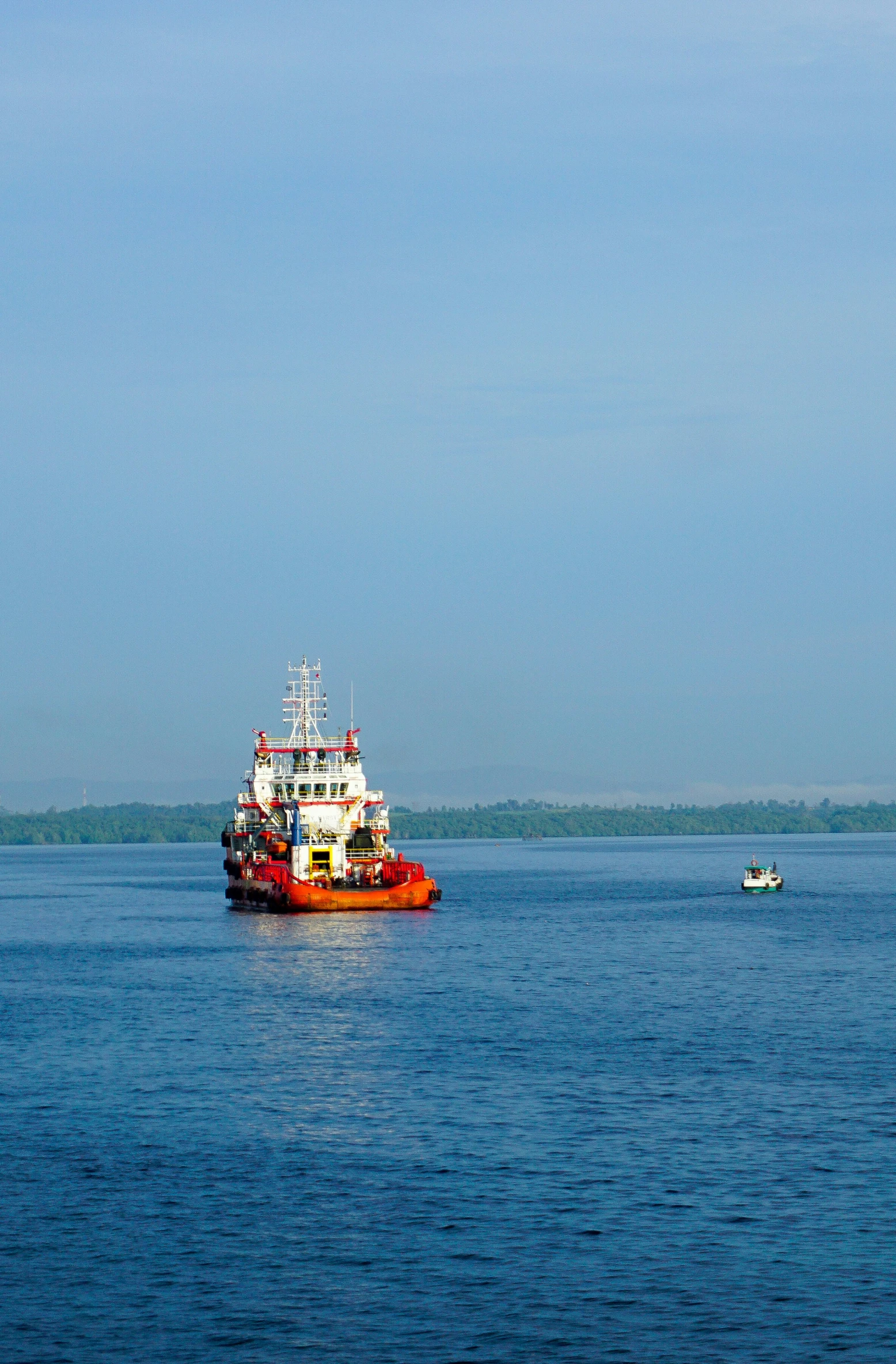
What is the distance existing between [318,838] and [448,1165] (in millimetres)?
68217

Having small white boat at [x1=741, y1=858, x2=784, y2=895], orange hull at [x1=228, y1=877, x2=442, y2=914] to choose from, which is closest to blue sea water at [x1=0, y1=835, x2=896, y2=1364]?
orange hull at [x1=228, y1=877, x2=442, y2=914]

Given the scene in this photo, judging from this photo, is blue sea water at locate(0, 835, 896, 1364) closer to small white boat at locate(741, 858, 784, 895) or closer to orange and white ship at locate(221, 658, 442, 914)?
orange and white ship at locate(221, 658, 442, 914)

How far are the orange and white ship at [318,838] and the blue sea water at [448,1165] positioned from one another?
91.8ft

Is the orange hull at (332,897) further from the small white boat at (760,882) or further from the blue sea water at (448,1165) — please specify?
the small white boat at (760,882)

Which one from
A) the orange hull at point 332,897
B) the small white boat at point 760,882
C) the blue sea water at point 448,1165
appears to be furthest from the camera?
the small white boat at point 760,882

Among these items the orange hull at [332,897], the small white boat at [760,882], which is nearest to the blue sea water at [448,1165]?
the orange hull at [332,897]

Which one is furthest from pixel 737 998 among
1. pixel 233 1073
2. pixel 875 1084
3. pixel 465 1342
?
pixel 465 1342

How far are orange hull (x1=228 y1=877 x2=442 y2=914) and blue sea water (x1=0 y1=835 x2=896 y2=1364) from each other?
1013 inches

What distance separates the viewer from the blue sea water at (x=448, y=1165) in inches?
1020

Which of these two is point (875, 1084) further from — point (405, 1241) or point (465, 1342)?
point (465, 1342)

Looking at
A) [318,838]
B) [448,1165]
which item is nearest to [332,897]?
[318,838]

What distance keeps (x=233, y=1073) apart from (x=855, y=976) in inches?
1408

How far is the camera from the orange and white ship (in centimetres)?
10256

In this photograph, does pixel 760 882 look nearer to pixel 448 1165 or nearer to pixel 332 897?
pixel 332 897
